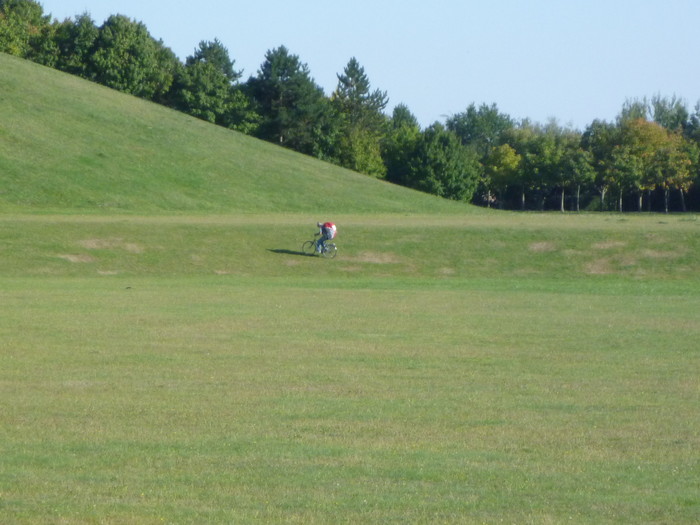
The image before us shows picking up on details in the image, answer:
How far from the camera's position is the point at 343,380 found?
15.1 metres

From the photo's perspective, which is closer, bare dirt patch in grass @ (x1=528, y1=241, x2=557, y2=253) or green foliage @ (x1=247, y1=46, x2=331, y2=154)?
bare dirt patch in grass @ (x1=528, y1=241, x2=557, y2=253)

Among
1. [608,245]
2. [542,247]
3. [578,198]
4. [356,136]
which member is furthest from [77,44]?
[608,245]

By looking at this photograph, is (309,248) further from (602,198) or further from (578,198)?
(578,198)

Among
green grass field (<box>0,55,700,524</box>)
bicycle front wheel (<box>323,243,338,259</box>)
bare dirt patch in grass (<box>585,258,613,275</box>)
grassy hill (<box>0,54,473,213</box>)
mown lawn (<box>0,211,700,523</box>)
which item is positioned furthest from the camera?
grassy hill (<box>0,54,473,213</box>)

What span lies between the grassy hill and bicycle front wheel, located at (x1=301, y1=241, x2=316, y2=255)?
25.4 metres

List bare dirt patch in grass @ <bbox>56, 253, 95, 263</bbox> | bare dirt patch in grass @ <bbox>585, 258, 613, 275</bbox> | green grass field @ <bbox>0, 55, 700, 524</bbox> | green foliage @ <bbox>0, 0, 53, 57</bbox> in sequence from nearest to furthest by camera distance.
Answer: green grass field @ <bbox>0, 55, 700, 524</bbox> → bare dirt patch in grass @ <bbox>56, 253, 95, 263</bbox> → bare dirt patch in grass @ <bbox>585, 258, 613, 275</bbox> → green foliage @ <bbox>0, 0, 53, 57</bbox>

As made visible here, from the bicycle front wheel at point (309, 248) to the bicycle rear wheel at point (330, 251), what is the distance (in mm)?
680

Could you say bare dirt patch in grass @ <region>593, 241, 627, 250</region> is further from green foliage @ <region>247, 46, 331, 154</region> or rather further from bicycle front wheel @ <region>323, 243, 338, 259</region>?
green foliage @ <region>247, 46, 331, 154</region>

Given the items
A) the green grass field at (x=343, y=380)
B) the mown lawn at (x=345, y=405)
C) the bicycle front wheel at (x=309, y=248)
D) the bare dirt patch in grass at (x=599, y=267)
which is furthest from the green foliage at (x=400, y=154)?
the mown lawn at (x=345, y=405)

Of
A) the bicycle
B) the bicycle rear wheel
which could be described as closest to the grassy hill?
the bicycle

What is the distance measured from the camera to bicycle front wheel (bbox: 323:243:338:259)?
46.9 metres

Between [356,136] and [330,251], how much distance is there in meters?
74.6

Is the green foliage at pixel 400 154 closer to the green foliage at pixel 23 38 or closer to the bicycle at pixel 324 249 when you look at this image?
the green foliage at pixel 23 38

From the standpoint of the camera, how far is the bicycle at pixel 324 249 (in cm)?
4691
